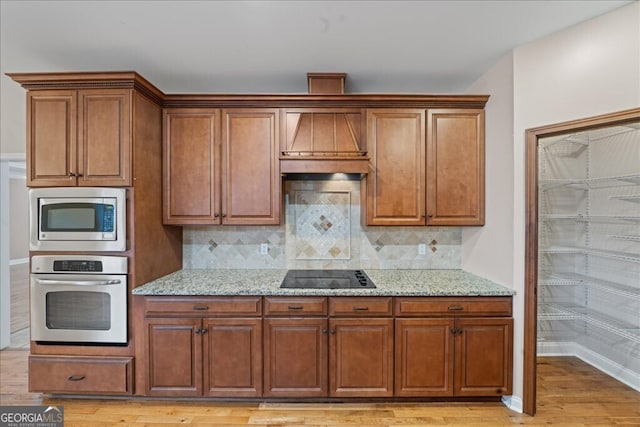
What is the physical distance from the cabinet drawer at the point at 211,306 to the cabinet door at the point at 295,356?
0.16m

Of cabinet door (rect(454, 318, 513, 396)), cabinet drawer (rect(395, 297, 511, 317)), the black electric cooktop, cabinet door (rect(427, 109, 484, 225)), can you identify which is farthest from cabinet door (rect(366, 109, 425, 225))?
cabinet door (rect(454, 318, 513, 396))

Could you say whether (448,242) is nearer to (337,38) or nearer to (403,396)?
(403,396)

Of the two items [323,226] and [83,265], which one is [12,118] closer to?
[83,265]

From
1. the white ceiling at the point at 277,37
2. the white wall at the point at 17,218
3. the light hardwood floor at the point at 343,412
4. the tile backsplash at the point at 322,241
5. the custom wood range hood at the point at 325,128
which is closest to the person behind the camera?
the white ceiling at the point at 277,37

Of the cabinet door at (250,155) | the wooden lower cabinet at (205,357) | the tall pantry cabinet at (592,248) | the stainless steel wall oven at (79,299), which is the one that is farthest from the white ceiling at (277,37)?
the wooden lower cabinet at (205,357)

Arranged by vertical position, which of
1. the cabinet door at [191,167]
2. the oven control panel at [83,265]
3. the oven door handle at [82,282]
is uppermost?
the cabinet door at [191,167]

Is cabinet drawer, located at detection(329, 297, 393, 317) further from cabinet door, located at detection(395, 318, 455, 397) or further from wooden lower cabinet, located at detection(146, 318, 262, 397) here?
wooden lower cabinet, located at detection(146, 318, 262, 397)

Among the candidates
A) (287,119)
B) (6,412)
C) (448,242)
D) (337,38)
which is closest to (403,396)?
(448,242)

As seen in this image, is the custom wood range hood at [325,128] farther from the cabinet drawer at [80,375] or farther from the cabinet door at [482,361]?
the cabinet drawer at [80,375]

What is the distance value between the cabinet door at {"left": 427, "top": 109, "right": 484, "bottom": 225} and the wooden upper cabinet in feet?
8.08

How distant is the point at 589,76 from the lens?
2.03m

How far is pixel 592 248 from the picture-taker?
9.86 feet

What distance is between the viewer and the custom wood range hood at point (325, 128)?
8.74ft

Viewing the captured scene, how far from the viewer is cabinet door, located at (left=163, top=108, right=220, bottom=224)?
8.91 ft
